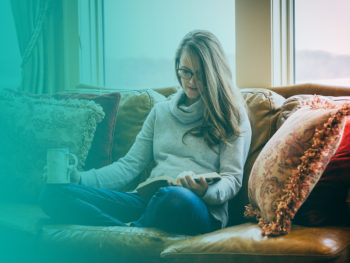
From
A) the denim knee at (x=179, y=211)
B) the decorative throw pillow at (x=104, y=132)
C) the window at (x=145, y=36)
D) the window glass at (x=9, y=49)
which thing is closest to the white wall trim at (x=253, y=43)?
the window at (x=145, y=36)

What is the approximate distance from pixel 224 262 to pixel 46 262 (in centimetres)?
56

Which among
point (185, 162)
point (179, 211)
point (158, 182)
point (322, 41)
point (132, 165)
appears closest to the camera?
point (179, 211)

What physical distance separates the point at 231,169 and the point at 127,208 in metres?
0.38

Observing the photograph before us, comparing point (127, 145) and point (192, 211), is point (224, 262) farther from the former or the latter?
point (127, 145)

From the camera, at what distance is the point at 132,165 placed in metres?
1.42

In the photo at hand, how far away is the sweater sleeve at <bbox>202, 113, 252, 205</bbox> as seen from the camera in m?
1.12

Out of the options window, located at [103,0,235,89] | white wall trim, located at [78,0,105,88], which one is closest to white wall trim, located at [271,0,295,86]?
window, located at [103,0,235,89]

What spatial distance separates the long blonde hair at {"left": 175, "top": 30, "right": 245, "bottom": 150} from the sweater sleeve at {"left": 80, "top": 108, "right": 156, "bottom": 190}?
20 centimetres

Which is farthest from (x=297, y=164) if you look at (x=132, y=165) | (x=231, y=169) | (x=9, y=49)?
(x=9, y=49)

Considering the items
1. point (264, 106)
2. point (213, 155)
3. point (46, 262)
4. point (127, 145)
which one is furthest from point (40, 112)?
point (264, 106)

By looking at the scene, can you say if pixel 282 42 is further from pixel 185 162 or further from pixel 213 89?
pixel 185 162

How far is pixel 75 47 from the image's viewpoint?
2.30 meters

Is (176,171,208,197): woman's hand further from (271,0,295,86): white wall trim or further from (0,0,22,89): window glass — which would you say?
(0,0,22,89): window glass

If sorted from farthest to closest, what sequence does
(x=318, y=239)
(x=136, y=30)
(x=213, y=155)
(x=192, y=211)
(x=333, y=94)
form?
(x=136, y=30), (x=333, y=94), (x=213, y=155), (x=192, y=211), (x=318, y=239)
